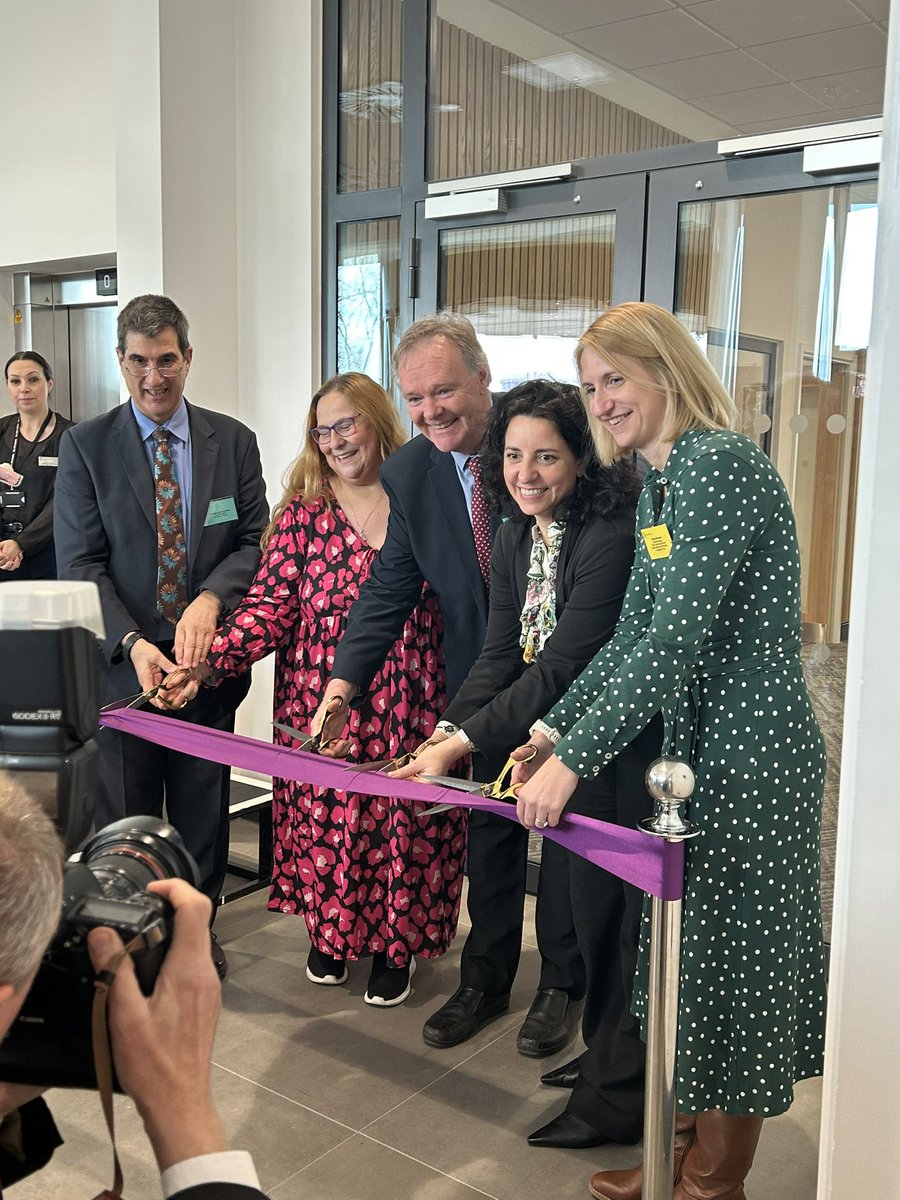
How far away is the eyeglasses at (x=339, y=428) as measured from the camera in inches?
117

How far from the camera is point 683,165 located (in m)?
3.65

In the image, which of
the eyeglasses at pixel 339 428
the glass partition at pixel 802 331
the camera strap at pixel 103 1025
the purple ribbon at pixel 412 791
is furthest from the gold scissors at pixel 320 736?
the camera strap at pixel 103 1025

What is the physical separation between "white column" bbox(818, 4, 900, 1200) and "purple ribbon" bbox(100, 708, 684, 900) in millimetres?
277

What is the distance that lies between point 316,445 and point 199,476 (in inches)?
16.5

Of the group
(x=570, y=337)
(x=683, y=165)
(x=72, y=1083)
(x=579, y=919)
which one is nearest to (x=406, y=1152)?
(x=579, y=919)

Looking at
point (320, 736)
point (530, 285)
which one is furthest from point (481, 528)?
point (530, 285)

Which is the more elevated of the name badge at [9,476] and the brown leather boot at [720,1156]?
the name badge at [9,476]

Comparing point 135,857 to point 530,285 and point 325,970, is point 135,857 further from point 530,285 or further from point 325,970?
point 530,285

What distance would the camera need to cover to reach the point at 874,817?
1.67 m

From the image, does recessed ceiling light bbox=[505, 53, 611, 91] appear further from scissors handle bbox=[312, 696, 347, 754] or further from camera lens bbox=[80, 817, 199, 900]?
camera lens bbox=[80, 817, 199, 900]

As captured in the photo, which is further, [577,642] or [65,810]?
[577,642]

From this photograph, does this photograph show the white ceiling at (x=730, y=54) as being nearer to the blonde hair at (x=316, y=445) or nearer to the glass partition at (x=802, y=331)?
the glass partition at (x=802, y=331)

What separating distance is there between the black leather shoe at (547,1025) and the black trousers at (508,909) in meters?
0.04

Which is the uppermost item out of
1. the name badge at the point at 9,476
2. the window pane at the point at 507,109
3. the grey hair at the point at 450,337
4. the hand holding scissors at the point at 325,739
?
the window pane at the point at 507,109
